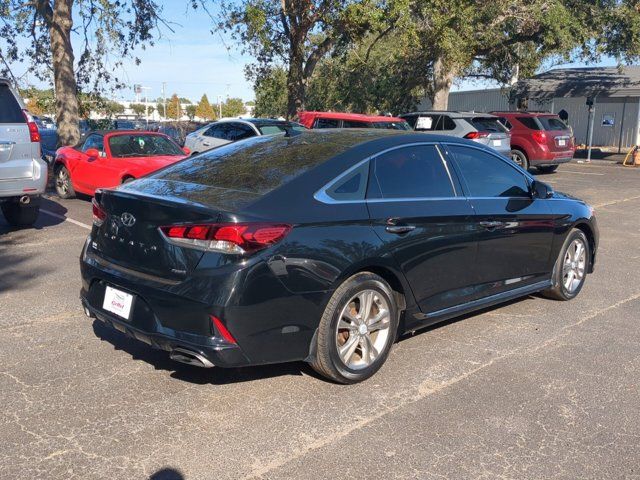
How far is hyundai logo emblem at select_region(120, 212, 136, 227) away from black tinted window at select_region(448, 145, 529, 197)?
246 centimetres

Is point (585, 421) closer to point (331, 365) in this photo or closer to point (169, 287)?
point (331, 365)

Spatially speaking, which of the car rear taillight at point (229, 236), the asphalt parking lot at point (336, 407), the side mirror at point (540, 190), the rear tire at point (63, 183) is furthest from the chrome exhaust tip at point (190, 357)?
the rear tire at point (63, 183)

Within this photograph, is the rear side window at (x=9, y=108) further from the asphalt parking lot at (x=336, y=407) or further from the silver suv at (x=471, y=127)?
the silver suv at (x=471, y=127)

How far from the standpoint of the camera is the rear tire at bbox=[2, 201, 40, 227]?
9.01m

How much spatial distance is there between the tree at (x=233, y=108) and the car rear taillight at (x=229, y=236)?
10453 centimetres

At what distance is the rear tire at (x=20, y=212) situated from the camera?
9008 millimetres

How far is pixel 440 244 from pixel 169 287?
1955 millimetres

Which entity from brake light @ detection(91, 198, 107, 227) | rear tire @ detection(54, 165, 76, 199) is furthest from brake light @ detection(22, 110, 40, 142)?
brake light @ detection(91, 198, 107, 227)

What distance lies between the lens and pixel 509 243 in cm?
524

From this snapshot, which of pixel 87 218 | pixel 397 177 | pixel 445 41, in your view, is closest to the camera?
pixel 397 177

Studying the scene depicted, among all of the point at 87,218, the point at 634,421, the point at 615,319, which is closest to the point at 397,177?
the point at 634,421

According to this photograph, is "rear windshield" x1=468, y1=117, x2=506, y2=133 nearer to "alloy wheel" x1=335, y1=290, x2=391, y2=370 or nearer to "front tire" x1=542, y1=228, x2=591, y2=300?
"front tire" x1=542, y1=228, x2=591, y2=300

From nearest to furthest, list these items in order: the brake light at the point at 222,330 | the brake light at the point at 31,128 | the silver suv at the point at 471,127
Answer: the brake light at the point at 222,330, the brake light at the point at 31,128, the silver suv at the point at 471,127

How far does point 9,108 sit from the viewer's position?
793 cm
